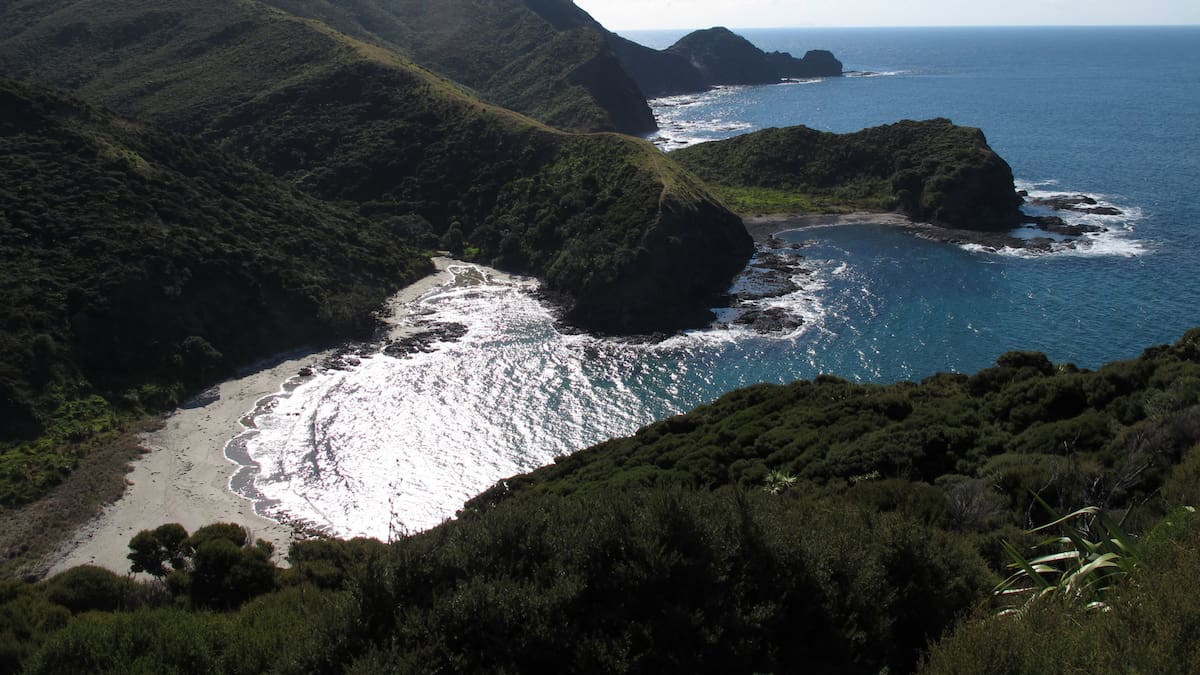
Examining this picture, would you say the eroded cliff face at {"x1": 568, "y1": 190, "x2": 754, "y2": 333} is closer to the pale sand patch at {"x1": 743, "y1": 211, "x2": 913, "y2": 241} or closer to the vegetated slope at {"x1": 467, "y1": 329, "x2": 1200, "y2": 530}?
the pale sand patch at {"x1": 743, "y1": 211, "x2": 913, "y2": 241}

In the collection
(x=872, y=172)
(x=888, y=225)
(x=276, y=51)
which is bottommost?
(x=888, y=225)

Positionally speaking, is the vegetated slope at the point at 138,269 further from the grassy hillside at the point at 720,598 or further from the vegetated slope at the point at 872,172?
the vegetated slope at the point at 872,172

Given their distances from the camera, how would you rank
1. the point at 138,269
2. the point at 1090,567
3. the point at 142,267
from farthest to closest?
the point at 142,267 < the point at 138,269 < the point at 1090,567

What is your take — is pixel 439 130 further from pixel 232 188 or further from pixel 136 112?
pixel 136 112

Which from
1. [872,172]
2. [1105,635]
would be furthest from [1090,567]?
[872,172]

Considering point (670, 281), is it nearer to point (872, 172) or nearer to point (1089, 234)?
point (1089, 234)

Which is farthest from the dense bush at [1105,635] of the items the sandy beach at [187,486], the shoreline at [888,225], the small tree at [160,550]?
A: the shoreline at [888,225]

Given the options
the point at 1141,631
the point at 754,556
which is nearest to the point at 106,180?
the point at 754,556

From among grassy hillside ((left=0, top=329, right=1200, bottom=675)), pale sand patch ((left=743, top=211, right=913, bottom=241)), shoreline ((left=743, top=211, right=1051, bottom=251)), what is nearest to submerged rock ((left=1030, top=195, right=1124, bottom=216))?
shoreline ((left=743, top=211, right=1051, bottom=251))
